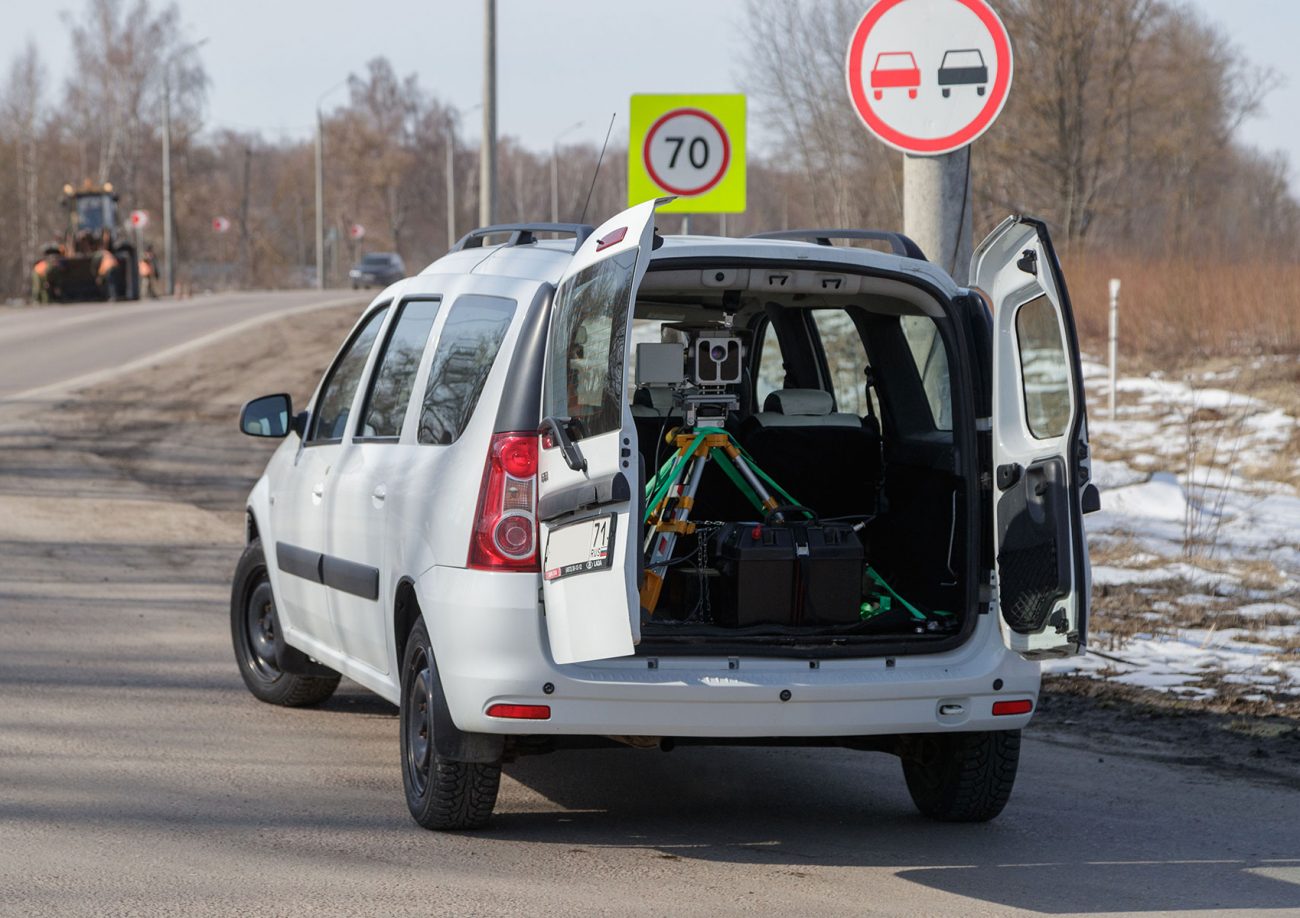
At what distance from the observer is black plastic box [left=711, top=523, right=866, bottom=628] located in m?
5.55

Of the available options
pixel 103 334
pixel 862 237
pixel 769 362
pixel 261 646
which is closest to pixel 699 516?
pixel 862 237

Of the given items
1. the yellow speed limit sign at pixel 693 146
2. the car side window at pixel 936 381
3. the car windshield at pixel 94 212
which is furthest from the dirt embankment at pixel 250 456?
the car windshield at pixel 94 212

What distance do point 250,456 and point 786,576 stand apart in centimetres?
1188

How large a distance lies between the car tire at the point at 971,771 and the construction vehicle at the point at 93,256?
4088cm

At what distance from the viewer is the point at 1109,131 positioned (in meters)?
42.2

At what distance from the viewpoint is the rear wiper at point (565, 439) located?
4922 millimetres

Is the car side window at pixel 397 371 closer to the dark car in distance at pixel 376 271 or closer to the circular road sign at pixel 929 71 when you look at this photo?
the circular road sign at pixel 929 71

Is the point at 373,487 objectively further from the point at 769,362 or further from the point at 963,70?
the point at 769,362

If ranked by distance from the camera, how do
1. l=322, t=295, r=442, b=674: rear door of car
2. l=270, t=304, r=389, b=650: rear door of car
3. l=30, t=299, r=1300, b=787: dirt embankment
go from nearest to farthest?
l=322, t=295, r=442, b=674: rear door of car < l=270, t=304, r=389, b=650: rear door of car < l=30, t=299, r=1300, b=787: dirt embankment

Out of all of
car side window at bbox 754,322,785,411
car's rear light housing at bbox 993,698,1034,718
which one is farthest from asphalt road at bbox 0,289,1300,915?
car side window at bbox 754,322,785,411

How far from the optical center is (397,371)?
21.1 ft

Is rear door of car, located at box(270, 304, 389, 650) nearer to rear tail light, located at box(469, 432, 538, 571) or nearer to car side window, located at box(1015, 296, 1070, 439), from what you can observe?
rear tail light, located at box(469, 432, 538, 571)

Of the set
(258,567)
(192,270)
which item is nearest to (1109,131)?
(258,567)

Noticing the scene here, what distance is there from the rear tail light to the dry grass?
61.5ft
